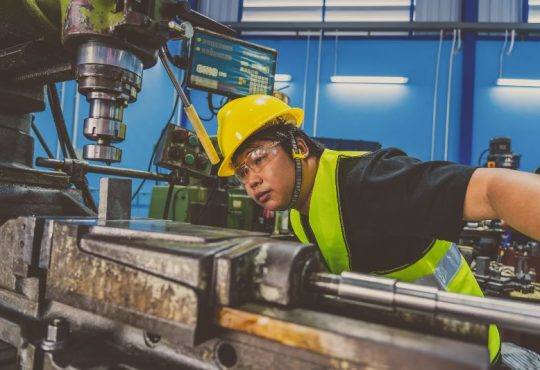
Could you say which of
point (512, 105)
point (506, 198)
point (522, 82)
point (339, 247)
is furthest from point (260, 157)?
point (522, 82)

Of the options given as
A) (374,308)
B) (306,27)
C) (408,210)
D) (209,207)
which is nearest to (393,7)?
(306,27)

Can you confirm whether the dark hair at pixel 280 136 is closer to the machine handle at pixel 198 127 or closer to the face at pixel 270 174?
the face at pixel 270 174

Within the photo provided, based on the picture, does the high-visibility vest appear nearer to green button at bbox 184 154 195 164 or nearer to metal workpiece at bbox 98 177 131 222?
metal workpiece at bbox 98 177 131 222

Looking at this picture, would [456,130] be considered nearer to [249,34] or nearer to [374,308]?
[249,34]

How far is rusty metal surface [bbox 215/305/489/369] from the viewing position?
39 centimetres

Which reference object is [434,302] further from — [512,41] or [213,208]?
→ [512,41]

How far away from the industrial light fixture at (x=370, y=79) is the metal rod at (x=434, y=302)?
5312 millimetres

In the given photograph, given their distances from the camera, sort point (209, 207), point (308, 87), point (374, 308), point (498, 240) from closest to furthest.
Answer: point (374, 308) → point (209, 207) → point (498, 240) → point (308, 87)

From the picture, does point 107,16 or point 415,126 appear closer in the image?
point 107,16

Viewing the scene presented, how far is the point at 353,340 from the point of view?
1.36ft

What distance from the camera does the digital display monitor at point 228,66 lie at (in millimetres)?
1832

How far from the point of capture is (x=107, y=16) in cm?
78

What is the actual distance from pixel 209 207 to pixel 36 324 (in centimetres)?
184

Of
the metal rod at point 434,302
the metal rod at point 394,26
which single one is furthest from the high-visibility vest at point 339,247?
the metal rod at point 394,26
